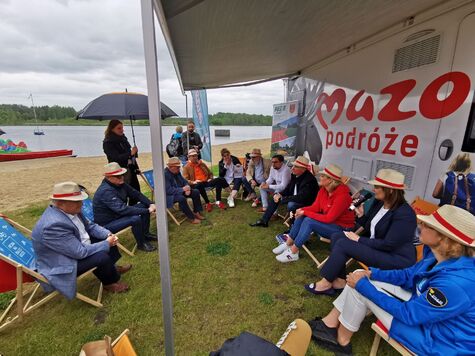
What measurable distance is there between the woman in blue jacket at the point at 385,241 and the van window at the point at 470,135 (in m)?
0.65

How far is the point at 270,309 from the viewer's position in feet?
7.41

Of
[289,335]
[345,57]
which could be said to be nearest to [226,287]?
[289,335]

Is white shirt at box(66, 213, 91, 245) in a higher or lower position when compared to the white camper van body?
lower

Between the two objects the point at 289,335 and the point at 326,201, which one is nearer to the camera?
the point at 289,335

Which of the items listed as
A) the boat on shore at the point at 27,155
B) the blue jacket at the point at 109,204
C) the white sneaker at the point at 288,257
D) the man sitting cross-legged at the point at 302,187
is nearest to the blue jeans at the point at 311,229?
the white sneaker at the point at 288,257

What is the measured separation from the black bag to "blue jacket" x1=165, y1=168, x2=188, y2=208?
3.06 m

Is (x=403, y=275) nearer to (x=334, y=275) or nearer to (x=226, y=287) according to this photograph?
(x=334, y=275)

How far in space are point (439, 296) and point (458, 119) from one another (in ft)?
5.85

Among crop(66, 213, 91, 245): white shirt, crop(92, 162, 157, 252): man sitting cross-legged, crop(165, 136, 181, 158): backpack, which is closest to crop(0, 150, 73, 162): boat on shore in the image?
crop(165, 136, 181, 158): backpack

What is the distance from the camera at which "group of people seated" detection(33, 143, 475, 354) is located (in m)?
1.24

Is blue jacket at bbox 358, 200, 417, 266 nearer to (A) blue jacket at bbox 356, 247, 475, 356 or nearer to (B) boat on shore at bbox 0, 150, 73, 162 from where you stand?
(A) blue jacket at bbox 356, 247, 475, 356

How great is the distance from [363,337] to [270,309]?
768 millimetres

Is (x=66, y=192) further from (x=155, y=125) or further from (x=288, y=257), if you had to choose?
(x=288, y=257)

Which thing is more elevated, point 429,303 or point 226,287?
point 429,303
